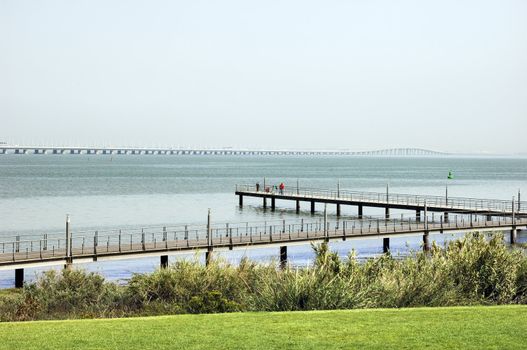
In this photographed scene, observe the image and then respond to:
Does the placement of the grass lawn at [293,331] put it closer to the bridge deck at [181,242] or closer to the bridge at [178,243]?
the bridge at [178,243]

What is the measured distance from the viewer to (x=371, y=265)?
23203 millimetres

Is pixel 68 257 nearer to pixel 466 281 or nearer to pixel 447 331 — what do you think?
pixel 466 281

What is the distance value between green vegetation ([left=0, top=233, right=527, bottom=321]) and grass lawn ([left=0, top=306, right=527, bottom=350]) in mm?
2067

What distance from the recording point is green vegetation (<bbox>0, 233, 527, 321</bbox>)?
60.9 ft

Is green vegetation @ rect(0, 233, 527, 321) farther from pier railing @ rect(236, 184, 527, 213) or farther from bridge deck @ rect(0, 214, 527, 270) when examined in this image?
pier railing @ rect(236, 184, 527, 213)

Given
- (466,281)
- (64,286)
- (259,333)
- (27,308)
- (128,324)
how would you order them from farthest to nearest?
(64,286) < (466,281) < (27,308) < (128,324) < (259,333)

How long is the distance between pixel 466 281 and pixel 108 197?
86.7m

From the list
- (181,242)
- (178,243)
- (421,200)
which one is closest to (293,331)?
(178,243)

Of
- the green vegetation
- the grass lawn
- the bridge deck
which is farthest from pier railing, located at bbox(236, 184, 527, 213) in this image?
the grass lawn

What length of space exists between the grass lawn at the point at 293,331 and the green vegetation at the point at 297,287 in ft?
6.78

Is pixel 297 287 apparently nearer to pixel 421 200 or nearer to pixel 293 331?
pixel 293 331

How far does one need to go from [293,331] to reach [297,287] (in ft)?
12.9

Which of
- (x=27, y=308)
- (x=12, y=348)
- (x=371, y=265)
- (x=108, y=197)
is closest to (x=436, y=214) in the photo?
(x=108, y=197)

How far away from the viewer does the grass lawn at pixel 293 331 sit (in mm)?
13344
